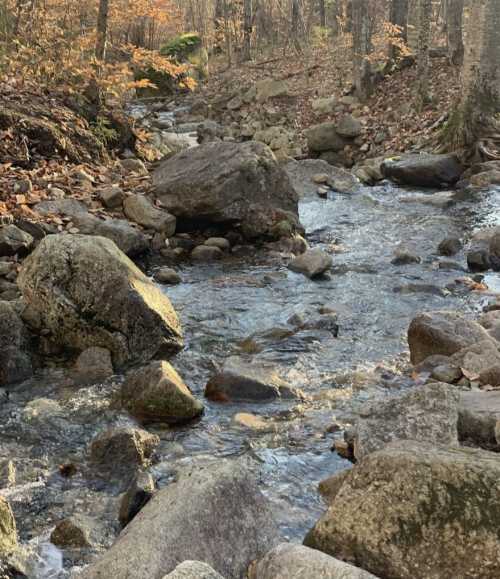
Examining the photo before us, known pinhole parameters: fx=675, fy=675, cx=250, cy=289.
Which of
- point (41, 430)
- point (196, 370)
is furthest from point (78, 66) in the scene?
point (41, 430)

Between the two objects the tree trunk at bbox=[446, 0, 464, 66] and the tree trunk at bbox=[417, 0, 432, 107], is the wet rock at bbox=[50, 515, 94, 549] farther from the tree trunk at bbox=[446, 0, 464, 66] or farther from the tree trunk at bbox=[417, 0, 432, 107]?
the tree trunk at bbox=[446, 0, 464, 66]

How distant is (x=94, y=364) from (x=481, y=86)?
1040 cm

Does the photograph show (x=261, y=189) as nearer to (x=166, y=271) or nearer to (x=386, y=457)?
(x=166, y=271)

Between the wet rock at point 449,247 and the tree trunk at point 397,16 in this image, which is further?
the tree trunk at point 397,16

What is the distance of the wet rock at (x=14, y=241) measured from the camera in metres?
7.56

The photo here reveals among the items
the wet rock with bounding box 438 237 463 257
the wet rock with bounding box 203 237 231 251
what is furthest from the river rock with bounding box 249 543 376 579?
the wet rock with bounding box 438 237 463 257

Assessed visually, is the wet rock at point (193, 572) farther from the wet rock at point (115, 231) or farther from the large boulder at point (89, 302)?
the wet rock at point (115, 231)

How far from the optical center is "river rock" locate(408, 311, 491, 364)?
5730 mm

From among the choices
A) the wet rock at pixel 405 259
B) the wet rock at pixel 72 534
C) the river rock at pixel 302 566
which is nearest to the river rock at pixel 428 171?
the wet rock at pixel 405 259

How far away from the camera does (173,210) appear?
9438 millimetres

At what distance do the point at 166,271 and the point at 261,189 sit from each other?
236 centimetres

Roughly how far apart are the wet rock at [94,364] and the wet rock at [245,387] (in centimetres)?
92

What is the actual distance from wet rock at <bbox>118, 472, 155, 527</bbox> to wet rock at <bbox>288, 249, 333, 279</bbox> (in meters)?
4.75

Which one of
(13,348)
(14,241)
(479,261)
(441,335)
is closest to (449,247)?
(479,261)
